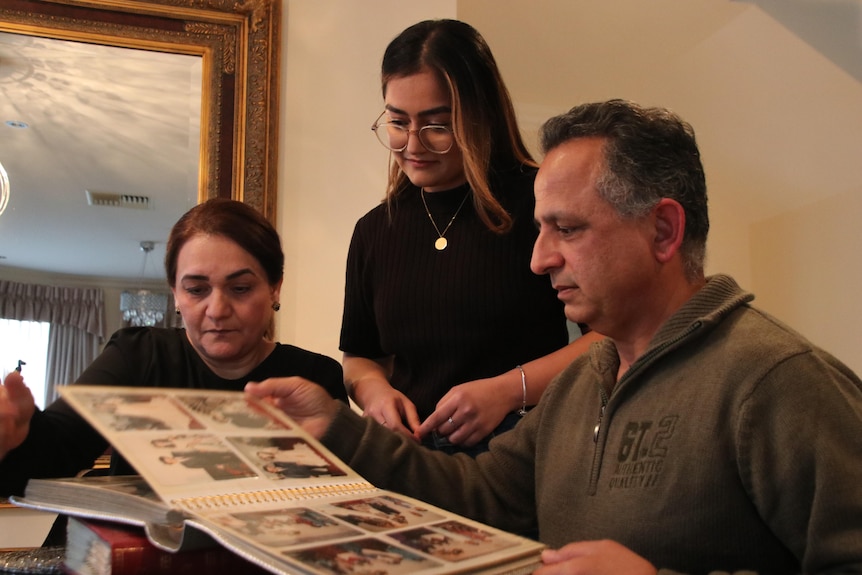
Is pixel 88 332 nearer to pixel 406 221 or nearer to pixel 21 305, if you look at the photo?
pixel 21 305

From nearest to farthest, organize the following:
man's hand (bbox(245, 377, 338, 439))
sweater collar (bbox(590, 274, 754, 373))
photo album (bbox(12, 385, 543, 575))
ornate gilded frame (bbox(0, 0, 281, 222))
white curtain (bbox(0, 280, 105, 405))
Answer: photo album (bbox(12, 385, 543, 575))
sweater collar (bbox(590, 274, 754, 373))
man's hand (bbox(245, 377, 338, 439))
white curtain (bbox(0, 280, 105, 405))
ornate gilded frame (bbox(0, 0, 281, 222))

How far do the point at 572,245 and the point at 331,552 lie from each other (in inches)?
20.5

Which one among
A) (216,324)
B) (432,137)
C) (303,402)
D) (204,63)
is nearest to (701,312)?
(303,402)

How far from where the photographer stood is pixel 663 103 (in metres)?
3.80

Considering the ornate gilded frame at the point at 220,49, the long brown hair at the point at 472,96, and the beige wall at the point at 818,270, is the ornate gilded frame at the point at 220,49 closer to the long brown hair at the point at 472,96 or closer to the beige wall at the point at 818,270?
the long brown hair at the point at 472,96

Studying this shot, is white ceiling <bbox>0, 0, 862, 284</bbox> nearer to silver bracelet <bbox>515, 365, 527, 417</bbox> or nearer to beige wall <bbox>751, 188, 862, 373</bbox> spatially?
beige wall <bbox>751, 188, 862, 373</bbox>

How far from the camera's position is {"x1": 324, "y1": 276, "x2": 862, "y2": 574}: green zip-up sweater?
0.76 metres

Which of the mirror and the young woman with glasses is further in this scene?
the mirror

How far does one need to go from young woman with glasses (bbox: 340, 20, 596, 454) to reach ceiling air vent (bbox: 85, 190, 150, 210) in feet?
3.48

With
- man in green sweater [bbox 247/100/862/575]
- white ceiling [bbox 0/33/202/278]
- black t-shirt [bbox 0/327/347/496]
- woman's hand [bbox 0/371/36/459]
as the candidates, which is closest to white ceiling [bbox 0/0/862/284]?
white ceiling [bbox 0/33/202/278]

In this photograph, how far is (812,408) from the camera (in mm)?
779

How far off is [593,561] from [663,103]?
3.40 m

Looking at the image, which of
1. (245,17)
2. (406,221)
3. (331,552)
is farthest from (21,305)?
(331,552)

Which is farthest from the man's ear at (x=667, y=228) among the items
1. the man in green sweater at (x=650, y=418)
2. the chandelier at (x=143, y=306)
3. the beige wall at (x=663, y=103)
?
the chandelier at (x=143, y=306)
